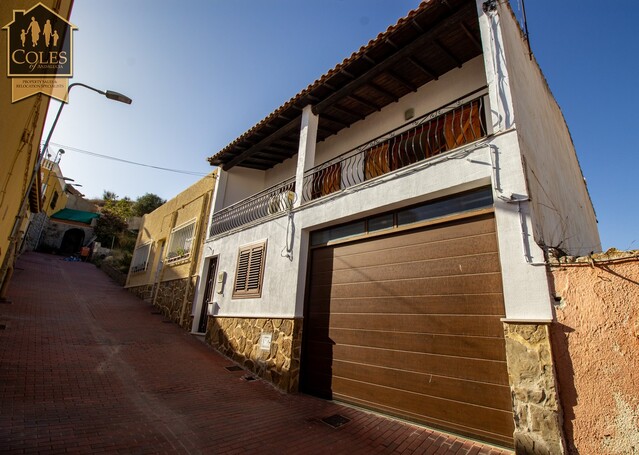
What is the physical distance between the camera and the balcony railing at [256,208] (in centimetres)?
814

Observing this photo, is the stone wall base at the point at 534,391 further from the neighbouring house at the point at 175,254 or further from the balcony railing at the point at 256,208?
the neighbouring house at the point at 175,254

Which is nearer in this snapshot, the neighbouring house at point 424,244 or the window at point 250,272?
the neighbouring house at point 424,244

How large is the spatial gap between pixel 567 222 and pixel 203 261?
989 centimetres

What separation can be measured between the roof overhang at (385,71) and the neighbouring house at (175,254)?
147 inches

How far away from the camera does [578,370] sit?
313 centimetres

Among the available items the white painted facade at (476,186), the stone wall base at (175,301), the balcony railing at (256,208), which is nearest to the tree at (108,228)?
the stone wall base at (175,301)

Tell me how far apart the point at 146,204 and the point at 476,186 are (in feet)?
118

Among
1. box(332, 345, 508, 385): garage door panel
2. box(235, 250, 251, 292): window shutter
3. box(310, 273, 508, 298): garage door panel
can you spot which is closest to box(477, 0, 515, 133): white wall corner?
box(310, 273, 508, 298): garage door panel

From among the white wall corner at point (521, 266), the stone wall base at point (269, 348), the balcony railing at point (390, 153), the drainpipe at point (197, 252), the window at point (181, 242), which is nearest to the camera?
the white wall corner at point (521, 266)

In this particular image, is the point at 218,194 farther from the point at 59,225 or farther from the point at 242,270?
the point at 59,225


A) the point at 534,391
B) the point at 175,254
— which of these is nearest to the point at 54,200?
the point at 175,254

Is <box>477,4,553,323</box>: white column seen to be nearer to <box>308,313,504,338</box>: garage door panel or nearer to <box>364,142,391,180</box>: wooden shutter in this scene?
<box>308,313,504,338</box>: garage door panel

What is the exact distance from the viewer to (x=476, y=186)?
14.9ft

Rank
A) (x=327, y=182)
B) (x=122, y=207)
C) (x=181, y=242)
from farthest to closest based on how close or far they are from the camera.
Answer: (x=122, y=207) < (x=181, y=242) < (x=327, y=182)
